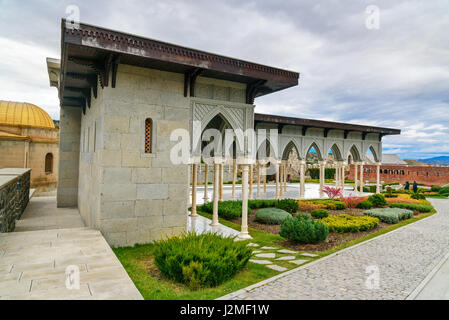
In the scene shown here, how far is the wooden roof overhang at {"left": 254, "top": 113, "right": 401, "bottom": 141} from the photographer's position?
52.7 feet

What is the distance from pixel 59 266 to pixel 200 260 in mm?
2174

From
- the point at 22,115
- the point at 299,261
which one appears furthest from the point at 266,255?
the point at 22,115

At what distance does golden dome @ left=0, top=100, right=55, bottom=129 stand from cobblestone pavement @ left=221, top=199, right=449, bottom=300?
26064 mm

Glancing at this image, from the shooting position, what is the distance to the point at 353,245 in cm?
743

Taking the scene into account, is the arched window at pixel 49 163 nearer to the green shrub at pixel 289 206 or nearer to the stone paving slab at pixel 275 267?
the green shrub at pixel 289 206

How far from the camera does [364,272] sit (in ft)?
17.6

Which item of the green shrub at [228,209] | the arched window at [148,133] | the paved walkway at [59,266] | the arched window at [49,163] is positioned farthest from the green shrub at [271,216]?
the arched window at [49,163]

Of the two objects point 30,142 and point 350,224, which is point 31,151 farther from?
point 350,224

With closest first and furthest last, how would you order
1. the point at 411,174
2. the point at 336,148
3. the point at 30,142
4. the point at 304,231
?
1. the point at 304,231
2. the point at 336,148
3. the point at 30,142
4. the point at 411,174

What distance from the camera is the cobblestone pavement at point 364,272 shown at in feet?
14.3

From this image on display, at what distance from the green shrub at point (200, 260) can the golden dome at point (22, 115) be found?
24530mm

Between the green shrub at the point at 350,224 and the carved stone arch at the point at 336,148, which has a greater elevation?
the carved stone arch at the point at 336,148
